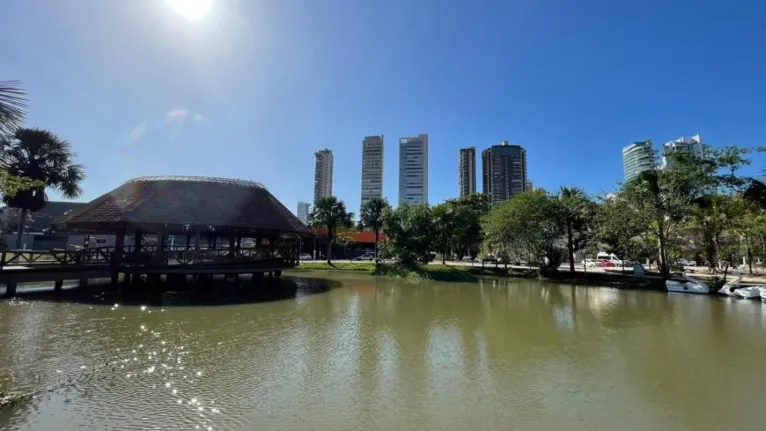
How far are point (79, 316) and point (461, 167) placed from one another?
3191 inches

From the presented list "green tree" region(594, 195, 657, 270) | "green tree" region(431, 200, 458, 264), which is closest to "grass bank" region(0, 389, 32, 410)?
"green tree" region(594, 195, 657, 270)

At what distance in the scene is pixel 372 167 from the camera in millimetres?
85125

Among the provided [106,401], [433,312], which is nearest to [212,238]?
[433,312]

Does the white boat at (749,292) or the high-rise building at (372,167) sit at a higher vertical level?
the high-rise building at (372,167)

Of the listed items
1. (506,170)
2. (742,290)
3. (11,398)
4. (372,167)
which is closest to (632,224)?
(742,290)

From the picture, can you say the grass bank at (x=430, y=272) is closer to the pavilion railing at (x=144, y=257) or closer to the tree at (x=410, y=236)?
the tree at (x=410, y=236)

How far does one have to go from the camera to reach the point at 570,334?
11688 mm

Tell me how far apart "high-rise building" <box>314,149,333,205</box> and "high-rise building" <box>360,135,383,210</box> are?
8.79m

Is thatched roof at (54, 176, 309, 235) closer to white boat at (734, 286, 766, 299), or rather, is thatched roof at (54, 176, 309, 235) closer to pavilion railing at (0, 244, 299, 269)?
pavilion railing at (0, 244, 299, 269)

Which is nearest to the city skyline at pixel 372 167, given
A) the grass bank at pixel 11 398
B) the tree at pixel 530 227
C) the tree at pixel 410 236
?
the tree at pixel 410 236

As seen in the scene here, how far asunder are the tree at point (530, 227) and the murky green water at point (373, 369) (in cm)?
1487

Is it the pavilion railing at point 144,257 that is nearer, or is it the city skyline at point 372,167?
the pavilion railing at point 144,257

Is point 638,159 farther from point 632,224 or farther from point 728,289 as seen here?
point 728,289

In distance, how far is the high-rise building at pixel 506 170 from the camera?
75000 mm
